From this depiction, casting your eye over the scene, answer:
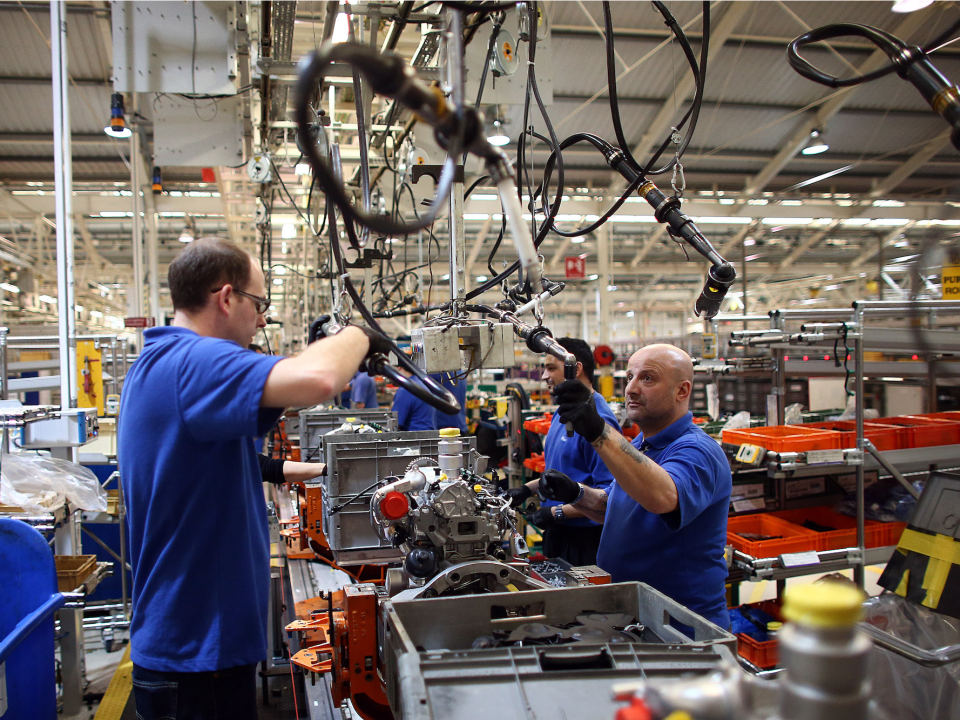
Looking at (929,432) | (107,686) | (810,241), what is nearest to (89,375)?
(107,686)

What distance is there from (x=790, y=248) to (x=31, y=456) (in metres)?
15.8

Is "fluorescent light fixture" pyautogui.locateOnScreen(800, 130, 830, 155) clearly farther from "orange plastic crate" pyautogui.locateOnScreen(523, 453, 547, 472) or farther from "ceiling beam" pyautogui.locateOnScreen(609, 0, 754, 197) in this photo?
"orange plastic crate" pyautogui.locateOnScreen(523, 453, 547, 472)

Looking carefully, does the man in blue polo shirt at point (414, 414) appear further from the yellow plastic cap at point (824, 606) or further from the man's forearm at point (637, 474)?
the yellow plastic cap at point (824, 606)

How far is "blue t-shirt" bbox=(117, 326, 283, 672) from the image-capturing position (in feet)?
4.04

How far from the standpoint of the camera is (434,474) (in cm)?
154

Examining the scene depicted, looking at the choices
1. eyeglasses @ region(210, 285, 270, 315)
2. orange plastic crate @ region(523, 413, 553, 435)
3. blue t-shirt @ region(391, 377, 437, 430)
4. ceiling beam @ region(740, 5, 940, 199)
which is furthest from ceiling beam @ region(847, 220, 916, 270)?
eyeglasses @ region(210, 285, 270, 315)

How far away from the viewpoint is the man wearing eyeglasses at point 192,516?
1.22m

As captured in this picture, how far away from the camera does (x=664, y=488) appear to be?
157 cm

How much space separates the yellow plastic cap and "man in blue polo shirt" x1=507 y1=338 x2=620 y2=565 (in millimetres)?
2228

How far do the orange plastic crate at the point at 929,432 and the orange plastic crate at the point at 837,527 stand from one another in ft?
1.65

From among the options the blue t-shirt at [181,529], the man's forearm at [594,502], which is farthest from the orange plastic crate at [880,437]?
the blue t-shirt at [181,529]

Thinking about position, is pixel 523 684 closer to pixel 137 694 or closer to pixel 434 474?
pixel 434 474

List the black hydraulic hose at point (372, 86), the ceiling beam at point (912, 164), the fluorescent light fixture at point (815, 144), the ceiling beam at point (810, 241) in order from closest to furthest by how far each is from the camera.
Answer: the black hydraulic hose at point (372, 86) → the fluorescent light fixture at point (815, 144) → the ceiling beam at point (912, 164) → the ceiling beam at point (810, 241)

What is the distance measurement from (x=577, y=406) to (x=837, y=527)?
3.01 metres
